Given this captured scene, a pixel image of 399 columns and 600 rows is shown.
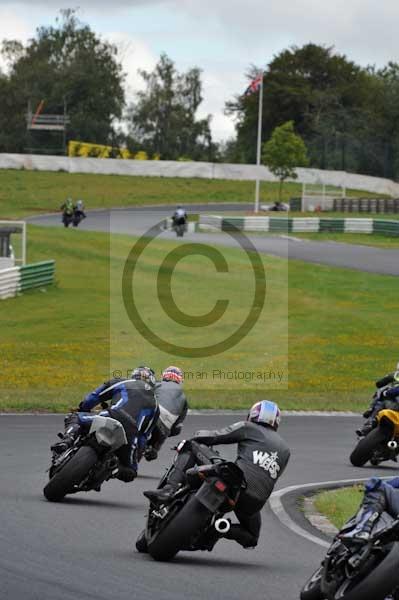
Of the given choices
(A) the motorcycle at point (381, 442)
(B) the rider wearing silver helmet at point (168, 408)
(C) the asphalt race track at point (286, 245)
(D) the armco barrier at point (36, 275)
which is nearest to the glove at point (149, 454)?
(B) the rider wearing silver helmet at point (168, 408)

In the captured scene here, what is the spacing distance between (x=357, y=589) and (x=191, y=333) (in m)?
23.8

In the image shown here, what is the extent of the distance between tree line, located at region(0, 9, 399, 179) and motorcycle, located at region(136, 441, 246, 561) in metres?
70.0

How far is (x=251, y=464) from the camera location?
8.85 meters

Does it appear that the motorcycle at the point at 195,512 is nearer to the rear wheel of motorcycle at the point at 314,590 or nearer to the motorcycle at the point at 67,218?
the rear wheel of motorcycle at the point at 314,590

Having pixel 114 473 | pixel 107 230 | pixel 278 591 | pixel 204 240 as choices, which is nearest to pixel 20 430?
pixel 114 473

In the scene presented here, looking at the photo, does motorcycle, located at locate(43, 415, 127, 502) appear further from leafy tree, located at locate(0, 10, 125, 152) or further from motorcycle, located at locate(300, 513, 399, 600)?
leafy tree, located at locate(0, 10, 125, 152)

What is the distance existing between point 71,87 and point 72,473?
335 feet

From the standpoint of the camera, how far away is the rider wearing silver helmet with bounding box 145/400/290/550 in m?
8.84

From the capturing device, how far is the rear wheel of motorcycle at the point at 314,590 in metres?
7.09

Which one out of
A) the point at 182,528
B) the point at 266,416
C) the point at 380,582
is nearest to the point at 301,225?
the point at 266,416

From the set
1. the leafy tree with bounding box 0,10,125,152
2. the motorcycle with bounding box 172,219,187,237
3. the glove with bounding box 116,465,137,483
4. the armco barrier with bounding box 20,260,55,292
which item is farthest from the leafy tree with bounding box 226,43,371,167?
the glove with bounding box 116,465,137,483

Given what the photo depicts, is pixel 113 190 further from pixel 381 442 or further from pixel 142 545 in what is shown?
pixel 142 545

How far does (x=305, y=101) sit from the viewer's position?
3885 inches

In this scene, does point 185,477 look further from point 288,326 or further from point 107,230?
point 107,230
